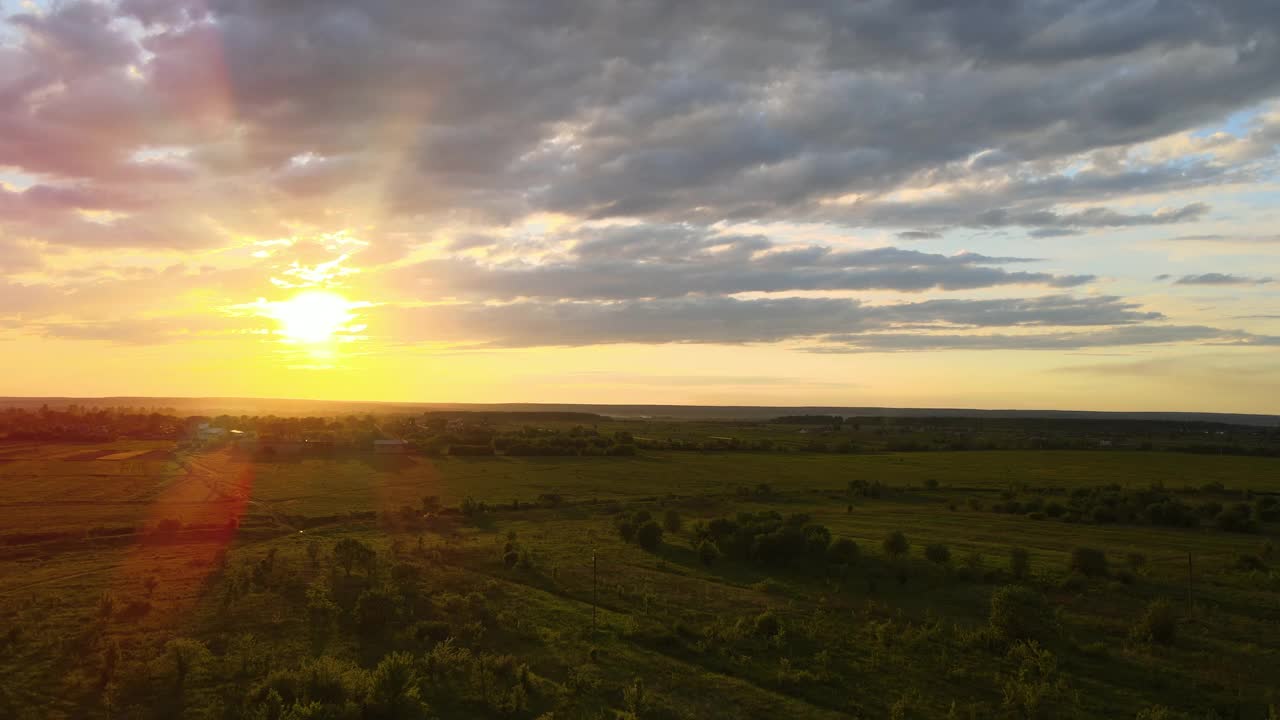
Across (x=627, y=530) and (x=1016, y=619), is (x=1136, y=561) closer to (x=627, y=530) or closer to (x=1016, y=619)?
(x=1016, y=619)

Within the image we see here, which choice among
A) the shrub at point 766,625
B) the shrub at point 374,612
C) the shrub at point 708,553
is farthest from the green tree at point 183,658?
the shrub at point 708,553

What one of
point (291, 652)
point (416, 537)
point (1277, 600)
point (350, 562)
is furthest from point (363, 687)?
point (1277, 600)

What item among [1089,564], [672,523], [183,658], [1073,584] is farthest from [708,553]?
[183,658]

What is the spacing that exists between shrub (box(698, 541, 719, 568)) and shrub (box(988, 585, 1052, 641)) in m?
12.6

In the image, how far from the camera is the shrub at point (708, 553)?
35.4 m

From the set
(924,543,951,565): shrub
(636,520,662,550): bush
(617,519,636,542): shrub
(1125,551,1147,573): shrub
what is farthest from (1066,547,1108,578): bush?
(617,519,636,542): shrub

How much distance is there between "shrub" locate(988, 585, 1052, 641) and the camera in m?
23.0

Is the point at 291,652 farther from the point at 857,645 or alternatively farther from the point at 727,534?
the point at 727,534

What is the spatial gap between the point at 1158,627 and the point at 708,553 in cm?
1702

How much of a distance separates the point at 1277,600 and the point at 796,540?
16.3 meters

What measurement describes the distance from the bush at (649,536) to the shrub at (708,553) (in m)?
2.74

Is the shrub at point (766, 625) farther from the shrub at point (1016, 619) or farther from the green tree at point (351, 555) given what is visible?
the green tree at point (351, 555)

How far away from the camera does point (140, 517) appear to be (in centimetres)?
4747

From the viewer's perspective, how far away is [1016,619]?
76.0ft
